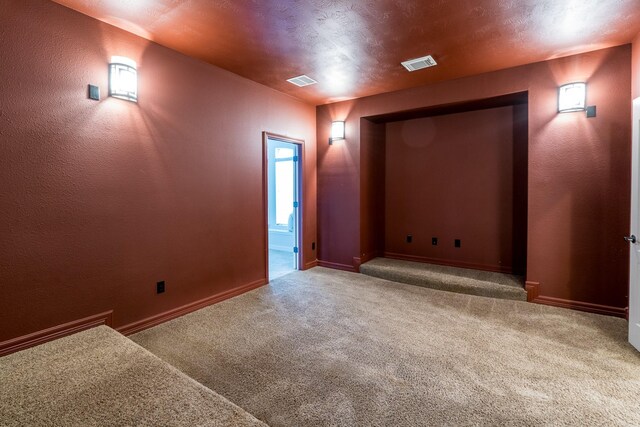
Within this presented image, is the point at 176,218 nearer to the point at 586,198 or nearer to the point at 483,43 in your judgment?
the point at 483,43

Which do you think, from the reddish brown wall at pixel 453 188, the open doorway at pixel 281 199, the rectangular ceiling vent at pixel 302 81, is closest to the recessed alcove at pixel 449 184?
the reddish brown wall at pixel 453 188

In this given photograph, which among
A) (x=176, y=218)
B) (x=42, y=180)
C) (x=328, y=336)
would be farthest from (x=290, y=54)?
(x=328, y=336)

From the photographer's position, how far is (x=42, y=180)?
229 cm

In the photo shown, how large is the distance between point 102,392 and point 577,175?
4.36 m

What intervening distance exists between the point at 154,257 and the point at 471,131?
440 centimetres

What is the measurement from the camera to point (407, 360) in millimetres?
2361

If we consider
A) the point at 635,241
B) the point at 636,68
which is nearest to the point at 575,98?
the point at 636,68

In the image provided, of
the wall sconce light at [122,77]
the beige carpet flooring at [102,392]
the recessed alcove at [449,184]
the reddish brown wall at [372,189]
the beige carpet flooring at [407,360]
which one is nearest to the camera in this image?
the beige carpet flooring at [102,392]

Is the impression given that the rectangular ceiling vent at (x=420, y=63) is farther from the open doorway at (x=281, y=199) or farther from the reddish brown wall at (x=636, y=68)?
the open doorway at (x=281, y=199)

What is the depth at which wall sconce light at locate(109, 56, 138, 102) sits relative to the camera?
2.61 meters

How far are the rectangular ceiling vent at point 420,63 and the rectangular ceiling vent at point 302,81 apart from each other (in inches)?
44.4

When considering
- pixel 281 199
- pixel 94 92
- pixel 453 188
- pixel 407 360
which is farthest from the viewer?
pixel 281 199

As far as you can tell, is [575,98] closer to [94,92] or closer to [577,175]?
[577,175]

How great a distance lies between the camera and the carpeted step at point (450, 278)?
3.73 metres
